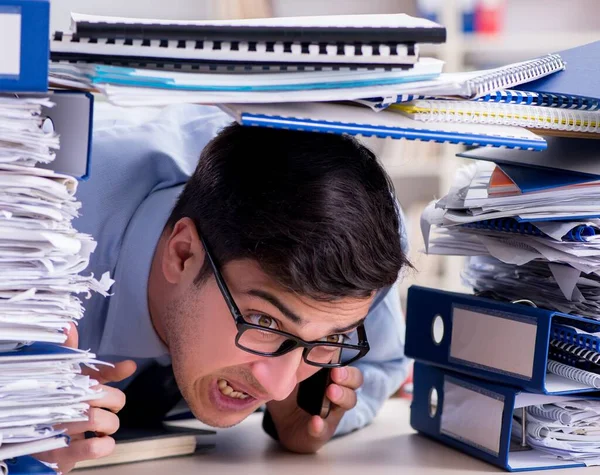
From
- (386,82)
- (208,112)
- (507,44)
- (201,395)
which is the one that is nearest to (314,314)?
(201,395)

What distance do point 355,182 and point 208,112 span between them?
665 mm

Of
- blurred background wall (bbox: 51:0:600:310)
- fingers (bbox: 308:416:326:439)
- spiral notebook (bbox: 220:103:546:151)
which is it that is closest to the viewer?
spiral notebook (bbox: 220:103:546:151)

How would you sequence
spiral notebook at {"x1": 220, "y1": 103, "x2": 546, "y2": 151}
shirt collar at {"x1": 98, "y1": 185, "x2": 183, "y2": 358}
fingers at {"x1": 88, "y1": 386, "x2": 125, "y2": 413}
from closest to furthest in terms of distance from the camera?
spiral notebook at {"x1": 220, "y1": 103, "x2": 546, "y2": 151}, fingers at {"x1": 88, "y1": 386, "x2": 125, "y2": 413}, shirt collar at {"x1": 98, "y1": 185, "x2": 183, "y2": 358}

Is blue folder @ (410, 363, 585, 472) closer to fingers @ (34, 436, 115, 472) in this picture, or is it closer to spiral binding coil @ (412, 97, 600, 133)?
spiral binding coil @ (412, 97, 600, 133)

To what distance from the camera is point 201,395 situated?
120cm

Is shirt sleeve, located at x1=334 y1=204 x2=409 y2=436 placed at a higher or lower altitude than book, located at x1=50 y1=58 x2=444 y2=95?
lower

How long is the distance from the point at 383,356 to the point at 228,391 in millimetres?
386

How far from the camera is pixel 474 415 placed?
1154mm

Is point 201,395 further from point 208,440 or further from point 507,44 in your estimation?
point 507,44

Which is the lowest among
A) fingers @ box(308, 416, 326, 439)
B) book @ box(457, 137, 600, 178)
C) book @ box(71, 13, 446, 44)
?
fingers @ box(308, 416, 326, 439)

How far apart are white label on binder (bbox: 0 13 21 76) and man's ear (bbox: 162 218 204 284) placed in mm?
516

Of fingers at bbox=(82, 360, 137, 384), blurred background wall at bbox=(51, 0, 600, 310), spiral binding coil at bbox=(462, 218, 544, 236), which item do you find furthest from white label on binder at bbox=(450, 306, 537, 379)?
blurred background wall at bbox=(51, 0, 600, 310)

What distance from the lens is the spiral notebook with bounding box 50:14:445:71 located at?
767 millimetres

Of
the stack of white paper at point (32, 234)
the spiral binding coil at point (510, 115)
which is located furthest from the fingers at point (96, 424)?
the spiral binding coil at point (510, 115)
